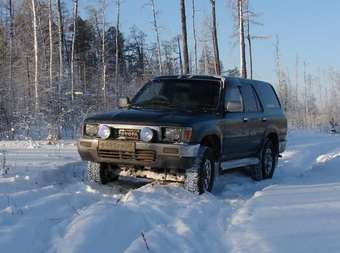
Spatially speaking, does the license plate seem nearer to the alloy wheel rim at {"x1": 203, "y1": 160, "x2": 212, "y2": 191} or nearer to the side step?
the alloy wheel rim at {"x1": 203, "y1": 160, "x2": 212, "y2": 191}

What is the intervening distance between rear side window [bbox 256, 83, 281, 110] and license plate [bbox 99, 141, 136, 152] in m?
3.85

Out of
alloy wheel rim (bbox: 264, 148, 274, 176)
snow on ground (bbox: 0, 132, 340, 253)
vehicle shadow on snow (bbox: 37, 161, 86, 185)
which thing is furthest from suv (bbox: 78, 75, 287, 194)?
vehicle shadow on snow (bbox: 37, 161, 86, 185)

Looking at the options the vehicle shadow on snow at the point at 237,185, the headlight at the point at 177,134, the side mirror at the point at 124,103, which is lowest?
the vehicle shadow on snow at the point at 237,185

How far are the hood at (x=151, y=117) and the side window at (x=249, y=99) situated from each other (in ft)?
5.85

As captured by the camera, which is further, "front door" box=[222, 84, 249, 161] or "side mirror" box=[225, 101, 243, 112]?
"front door" box=[222, 84, 249, 161]

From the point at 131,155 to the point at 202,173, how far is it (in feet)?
3.50

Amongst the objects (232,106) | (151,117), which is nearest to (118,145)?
(151,117)

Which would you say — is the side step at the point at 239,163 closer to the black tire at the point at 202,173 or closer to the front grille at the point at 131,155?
the black tire at the point at 202,173

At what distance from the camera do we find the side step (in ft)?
30.4

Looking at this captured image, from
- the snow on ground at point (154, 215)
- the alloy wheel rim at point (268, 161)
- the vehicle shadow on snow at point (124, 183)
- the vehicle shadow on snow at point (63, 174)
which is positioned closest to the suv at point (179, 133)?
the vehicle shadow on snow at point (124, 183)

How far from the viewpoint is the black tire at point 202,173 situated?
7938mm

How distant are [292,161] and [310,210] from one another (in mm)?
7708

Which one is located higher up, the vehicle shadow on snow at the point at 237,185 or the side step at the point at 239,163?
the side step at the point at 239,163

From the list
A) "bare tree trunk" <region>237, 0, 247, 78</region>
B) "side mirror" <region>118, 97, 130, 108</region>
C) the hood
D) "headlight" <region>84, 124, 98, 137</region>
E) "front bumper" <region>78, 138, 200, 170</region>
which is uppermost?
"bare tree trunk" <region>237, 0, 247, 78</region>
